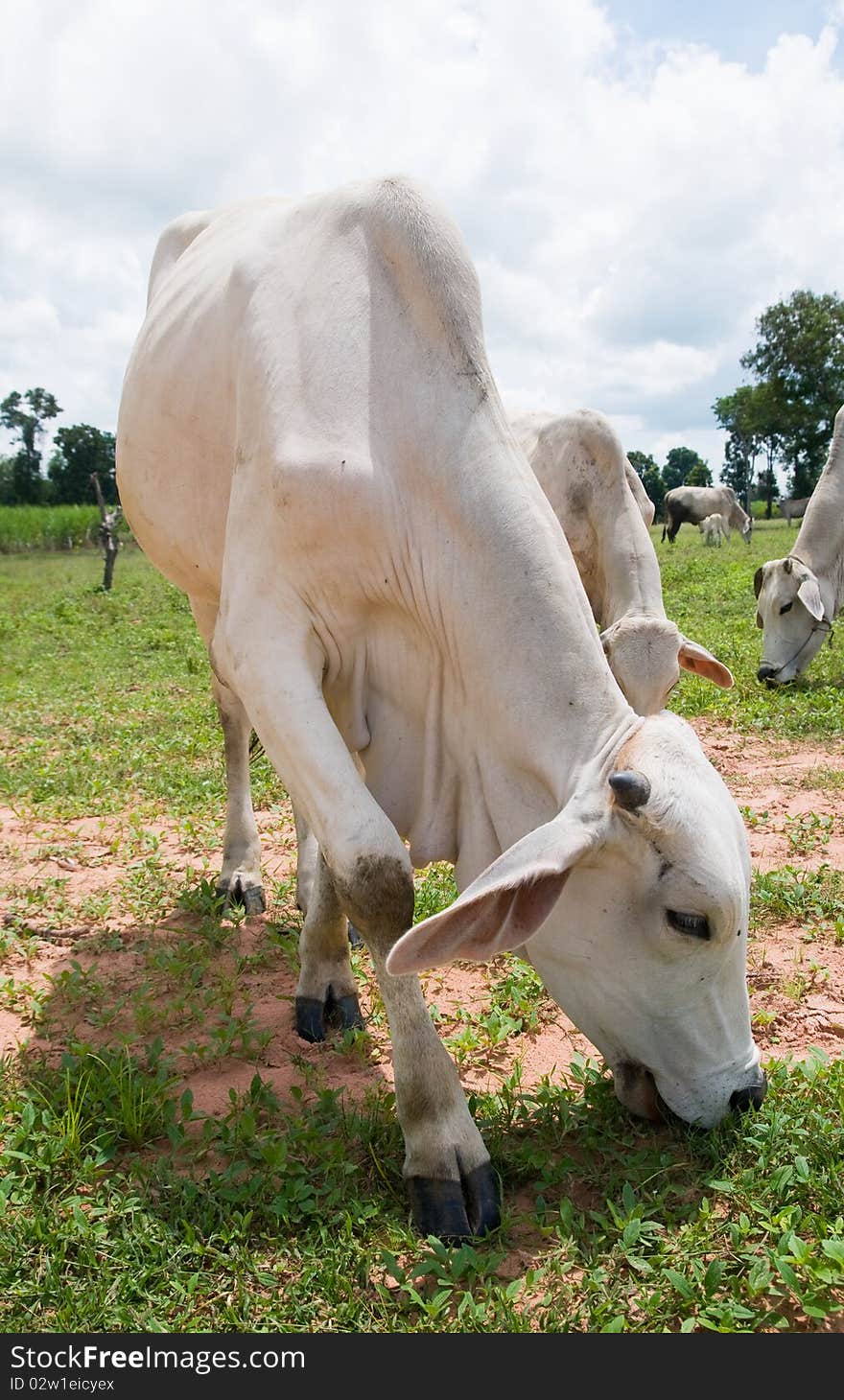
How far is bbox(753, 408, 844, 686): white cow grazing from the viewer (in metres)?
7.51

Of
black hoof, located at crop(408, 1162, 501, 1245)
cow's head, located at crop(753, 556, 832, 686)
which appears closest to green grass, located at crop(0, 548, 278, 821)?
black hoof, located at crop(408, 1162, 501, 1245)

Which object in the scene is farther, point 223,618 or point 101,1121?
point 223,618

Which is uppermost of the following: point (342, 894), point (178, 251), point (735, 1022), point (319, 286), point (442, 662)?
point (178, 251)

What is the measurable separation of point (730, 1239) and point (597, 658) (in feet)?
3.73

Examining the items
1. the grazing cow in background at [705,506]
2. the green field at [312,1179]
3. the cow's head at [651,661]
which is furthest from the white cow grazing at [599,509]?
the grazing cow in background at [705,506]

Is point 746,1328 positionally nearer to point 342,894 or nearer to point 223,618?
point 342,894

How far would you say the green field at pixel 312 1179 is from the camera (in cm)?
188

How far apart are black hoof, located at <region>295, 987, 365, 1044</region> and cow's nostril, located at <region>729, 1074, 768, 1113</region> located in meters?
1.11

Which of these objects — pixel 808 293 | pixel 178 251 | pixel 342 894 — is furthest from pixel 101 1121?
pixel 808 293

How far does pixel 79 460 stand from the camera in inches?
1917

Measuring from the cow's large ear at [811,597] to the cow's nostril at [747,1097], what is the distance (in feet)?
18.6

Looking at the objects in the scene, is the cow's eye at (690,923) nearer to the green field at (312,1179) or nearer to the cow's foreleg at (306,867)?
the green field at (312,1179)

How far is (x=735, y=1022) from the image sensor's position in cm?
219

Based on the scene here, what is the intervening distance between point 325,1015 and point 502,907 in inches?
49.8
